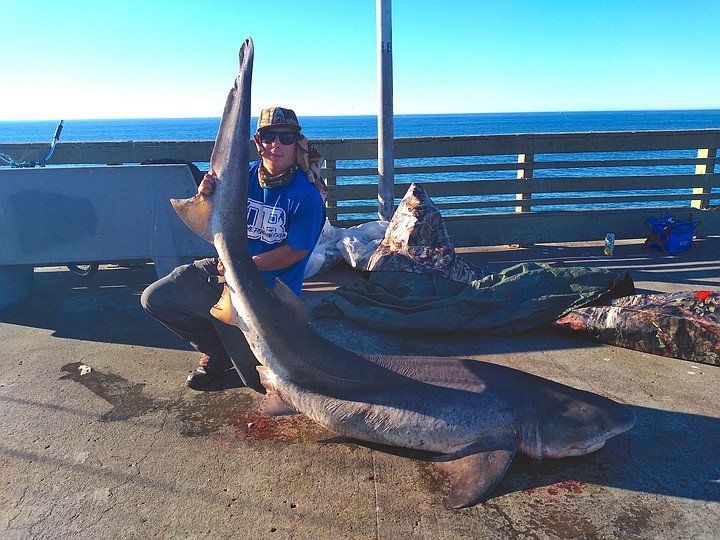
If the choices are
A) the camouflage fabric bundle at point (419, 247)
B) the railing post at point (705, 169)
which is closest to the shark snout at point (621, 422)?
the camouflage fabric bundle at point (419, 247)

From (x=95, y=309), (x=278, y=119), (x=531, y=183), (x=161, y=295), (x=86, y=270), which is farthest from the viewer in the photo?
(x=531, y=183)

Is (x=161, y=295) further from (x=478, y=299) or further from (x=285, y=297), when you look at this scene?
(x=478, y=299)

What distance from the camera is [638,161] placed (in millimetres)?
8789

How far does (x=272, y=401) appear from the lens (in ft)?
11.3

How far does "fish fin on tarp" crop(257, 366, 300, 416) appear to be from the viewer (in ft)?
11.2

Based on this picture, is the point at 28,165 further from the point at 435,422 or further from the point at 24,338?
the point at 435,422

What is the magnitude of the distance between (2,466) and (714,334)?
507 centimetres

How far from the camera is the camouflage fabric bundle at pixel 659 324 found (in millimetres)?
4504

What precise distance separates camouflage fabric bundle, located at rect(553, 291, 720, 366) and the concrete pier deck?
0.11m

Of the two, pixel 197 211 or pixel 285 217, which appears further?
pixel 285 217

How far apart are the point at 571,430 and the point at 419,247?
11.0ft

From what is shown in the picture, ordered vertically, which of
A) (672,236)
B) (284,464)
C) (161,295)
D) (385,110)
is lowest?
(284,464)

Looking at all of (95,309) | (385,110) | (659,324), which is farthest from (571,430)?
(385,110)

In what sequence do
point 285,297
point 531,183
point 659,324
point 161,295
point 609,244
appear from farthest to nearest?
point 531,183
point 609,244
point 659,324
point 161,295
point 285,297
